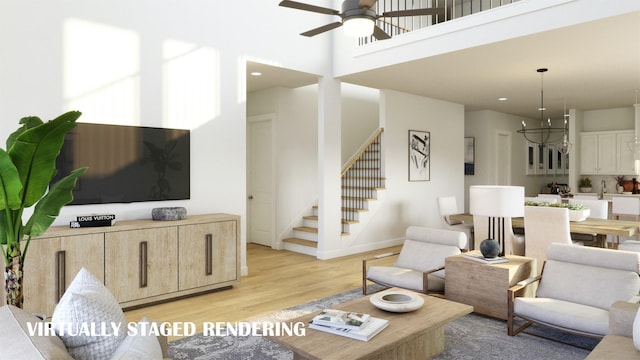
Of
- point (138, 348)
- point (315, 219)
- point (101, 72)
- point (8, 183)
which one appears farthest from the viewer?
point (315, 219)

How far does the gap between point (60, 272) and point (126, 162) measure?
4.02 ft

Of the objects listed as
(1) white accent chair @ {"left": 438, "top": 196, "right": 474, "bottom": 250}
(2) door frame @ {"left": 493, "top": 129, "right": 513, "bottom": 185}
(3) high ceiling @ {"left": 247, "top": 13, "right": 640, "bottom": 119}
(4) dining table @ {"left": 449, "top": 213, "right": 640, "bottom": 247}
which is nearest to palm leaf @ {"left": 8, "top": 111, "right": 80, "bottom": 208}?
(3) high ceiling @ {"left": 247, "top": 13, "right": 640, "bottom": 119}

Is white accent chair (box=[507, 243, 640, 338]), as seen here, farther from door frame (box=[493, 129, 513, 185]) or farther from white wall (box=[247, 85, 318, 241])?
door frame (box=[493, 129, 513, 185])

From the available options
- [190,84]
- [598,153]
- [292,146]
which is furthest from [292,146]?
[598,153]

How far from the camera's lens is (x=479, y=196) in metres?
4.02

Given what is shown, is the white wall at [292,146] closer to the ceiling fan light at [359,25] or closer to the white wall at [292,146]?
the white wall at [292,146]

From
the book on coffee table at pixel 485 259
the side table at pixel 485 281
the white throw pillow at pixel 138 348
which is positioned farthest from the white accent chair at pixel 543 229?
the white throw pillow at pixel 138 348

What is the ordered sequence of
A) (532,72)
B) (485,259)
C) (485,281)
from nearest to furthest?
(485,281)
(485,259)
(532,72)

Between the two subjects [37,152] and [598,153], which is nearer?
[37,152]

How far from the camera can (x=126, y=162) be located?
445 centimetres

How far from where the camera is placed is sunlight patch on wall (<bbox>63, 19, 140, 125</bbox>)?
418cm

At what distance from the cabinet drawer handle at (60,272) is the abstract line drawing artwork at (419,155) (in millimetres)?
5751

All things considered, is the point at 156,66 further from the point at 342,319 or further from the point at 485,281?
the point at 485,281

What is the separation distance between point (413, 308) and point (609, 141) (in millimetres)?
8764
